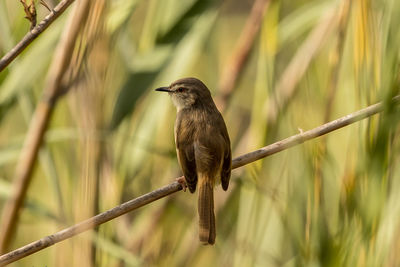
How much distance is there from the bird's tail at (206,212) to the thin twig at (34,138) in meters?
0.79

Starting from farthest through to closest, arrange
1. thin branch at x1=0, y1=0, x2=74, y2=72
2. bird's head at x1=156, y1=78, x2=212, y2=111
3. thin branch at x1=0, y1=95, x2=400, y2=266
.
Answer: bird's head at x1=156, y1=78, x2=212, y2=111, thin branch at x1=0, y1=95, x2=400, y2=266, thin branch at x1=0, y1=0, x2=74, y2=72

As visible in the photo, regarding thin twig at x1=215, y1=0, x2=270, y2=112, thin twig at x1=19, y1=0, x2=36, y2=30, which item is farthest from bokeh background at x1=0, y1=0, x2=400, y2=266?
thin twig at x1=19, y1=0, x2=36, y2=30

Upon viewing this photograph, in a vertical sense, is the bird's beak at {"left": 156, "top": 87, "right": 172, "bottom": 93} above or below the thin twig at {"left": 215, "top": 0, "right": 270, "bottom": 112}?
above

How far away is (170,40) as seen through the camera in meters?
2.97

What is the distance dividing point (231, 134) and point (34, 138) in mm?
1463

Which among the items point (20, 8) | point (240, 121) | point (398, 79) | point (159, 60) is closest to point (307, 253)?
point (398, 79)

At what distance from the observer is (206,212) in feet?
9.11

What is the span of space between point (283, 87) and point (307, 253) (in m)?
1.49

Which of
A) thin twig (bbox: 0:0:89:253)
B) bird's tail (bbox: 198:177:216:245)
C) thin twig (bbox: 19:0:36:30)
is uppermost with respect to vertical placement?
thin twig (bbox: 19:0:36:30)

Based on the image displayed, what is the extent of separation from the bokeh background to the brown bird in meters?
0.11

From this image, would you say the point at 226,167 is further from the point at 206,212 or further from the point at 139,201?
the point at 139,201

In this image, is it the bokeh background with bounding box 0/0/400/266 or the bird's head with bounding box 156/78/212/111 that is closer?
the bokeh background with bounding box 0/0/400/266

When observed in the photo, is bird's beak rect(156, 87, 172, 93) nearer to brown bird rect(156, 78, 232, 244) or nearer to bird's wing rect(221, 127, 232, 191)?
brown bird rect(156, 78, 232, 244)

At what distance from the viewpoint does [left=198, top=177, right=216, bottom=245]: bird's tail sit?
8.68 feet
